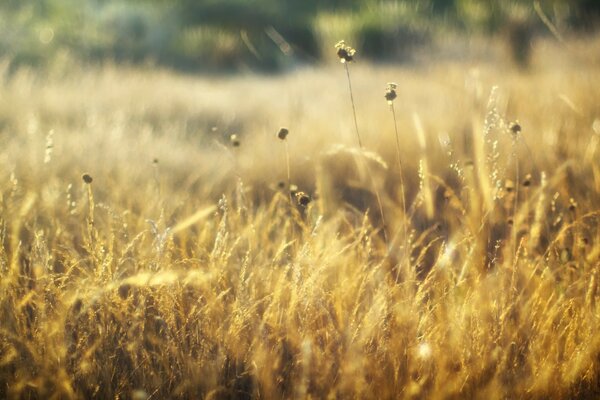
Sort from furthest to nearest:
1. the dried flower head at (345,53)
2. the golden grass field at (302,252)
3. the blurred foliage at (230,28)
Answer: the blurred foliage at (230,28) → the dried flower head at (345,53) → the golden grass field at (302,252)

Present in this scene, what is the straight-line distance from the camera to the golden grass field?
193 centimetres

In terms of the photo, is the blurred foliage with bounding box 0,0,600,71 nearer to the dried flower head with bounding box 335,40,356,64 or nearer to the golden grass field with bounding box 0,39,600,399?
the golden grass field with bounding box 0,39,600,399

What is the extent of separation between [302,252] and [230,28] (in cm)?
1428

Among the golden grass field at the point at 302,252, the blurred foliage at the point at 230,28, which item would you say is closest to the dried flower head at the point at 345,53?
the golden grass field at the point at 302,252

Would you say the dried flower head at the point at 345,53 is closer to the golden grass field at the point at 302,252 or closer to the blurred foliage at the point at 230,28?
the golden grass field at the point at 302,252

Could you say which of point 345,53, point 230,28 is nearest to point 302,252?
point 345,53

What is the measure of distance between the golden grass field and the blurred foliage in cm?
435

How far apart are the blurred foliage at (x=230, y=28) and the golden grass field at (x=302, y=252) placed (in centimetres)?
435

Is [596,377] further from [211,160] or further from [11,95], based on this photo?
[11,95]

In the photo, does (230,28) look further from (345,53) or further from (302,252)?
(302,252)

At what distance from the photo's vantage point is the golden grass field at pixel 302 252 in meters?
1.93

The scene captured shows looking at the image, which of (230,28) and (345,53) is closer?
(345,53)

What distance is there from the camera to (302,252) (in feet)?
6.82

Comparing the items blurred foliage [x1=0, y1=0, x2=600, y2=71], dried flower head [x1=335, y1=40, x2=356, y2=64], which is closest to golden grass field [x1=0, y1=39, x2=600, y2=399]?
dried flower head [x1=335, y1=40, x2=356, y2=64]
